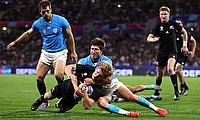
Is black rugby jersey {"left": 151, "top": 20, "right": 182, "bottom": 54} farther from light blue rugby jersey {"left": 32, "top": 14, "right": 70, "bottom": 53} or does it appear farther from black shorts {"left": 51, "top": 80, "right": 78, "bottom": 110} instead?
black shorts {"left": 51, "top": 80, "right": 78, "bottom": 110}

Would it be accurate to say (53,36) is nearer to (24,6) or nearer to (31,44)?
(31,44)

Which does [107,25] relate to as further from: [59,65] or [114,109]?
[114,109]

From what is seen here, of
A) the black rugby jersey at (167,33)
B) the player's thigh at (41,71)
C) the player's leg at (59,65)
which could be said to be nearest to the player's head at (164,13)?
the black rugby jersey at (167,33)

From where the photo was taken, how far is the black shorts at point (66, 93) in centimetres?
819

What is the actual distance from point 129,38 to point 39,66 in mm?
38572

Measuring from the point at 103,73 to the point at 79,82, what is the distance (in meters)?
0.75

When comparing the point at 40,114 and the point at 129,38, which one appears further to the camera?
the point at 129,38

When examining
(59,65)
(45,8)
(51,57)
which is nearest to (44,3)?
(45,8)

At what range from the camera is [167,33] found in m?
11.9

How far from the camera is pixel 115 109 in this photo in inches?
301

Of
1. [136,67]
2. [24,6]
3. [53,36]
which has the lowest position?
[136,67]

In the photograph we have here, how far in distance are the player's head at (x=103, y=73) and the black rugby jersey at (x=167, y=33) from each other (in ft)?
14.6

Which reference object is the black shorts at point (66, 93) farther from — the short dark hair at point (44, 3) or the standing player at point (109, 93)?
the short dark hair at point (44, 3)

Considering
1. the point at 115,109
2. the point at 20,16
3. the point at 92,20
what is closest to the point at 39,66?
the point at 115,109
